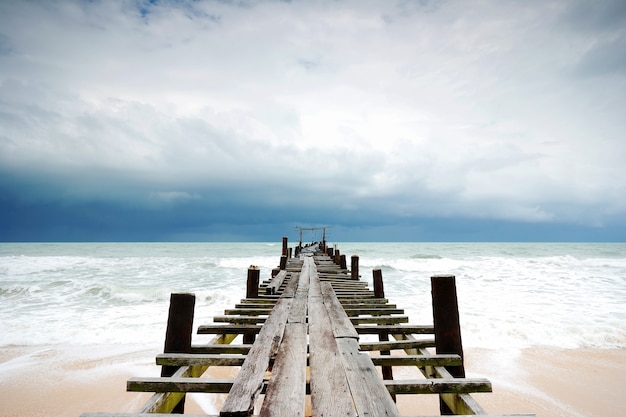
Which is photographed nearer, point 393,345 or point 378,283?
point 393,345

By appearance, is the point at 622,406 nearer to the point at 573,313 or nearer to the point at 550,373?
the point at 550,373

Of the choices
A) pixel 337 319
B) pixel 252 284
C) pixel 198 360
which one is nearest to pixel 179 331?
pixel 198 360

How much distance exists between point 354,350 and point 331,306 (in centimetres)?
208

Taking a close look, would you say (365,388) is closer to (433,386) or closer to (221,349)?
(433,386)

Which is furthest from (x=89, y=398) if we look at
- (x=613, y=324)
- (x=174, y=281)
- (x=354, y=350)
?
(x=174, y=281)

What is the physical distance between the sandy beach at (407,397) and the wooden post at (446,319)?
371 centimetres

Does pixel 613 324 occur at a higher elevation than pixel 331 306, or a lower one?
lower

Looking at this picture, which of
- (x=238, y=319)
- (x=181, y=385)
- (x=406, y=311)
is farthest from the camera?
(x=406, y=311)

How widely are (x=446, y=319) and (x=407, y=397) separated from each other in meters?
4.43

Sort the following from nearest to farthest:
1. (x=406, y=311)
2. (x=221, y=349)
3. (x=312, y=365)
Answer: (x=312, y=365)
(x=221, y=349)
(x=406, y=311)

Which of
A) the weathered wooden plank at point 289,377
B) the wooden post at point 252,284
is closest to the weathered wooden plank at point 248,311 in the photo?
the wooden post at point 252,284

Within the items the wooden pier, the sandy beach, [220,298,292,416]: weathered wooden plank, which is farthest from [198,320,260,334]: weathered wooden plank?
the sandy beach

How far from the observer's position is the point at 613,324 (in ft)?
37.1

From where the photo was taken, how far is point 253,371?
8.79 feet
